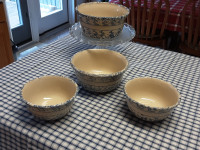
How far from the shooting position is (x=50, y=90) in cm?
73

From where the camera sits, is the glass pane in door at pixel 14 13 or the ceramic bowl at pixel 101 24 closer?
the ceramic bowl at pixel 101 24

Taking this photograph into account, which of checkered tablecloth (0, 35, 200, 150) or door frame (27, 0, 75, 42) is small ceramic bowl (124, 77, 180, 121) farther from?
door frame (27, 0, 75, 42)

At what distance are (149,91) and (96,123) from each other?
0.74ft

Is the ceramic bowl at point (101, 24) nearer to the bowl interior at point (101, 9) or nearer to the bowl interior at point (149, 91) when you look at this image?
the bowl interior at point (101, 9)

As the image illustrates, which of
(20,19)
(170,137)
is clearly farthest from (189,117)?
(20,19)

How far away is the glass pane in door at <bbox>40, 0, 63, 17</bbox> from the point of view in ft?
8.68

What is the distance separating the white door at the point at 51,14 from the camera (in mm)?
2609

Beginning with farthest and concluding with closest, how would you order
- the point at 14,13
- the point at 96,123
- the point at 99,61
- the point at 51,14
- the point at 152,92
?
the point at 51,14 → the point at 14,13 → the point at 99,61 → the point at 152,92 → the point at 96,123

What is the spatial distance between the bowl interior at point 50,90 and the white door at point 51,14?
77.6 inches

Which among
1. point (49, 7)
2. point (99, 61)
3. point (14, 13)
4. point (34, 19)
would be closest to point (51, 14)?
point (49, 7)

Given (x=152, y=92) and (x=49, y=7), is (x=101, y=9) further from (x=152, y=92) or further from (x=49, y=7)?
(x=49, y=7)

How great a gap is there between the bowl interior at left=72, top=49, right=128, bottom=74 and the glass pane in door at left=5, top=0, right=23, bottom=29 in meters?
1.64

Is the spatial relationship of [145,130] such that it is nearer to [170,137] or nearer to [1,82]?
[170,137]

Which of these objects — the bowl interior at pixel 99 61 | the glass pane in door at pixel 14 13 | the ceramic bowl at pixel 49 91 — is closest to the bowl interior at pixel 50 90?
the ceramic bowl at pixel 49 91
